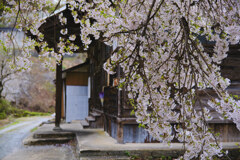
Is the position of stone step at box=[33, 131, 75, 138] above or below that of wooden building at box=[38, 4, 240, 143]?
below

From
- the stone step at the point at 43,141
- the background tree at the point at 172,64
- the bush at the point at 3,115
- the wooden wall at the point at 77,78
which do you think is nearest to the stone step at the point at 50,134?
the stone step at the point at 43,141

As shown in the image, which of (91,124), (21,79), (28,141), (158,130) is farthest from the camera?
(21,79)

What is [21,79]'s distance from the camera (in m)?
25.8

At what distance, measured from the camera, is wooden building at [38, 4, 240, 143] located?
23.7 ft

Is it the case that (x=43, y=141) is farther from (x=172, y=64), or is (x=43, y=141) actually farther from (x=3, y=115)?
(x=3, y=115)

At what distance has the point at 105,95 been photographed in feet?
30.8

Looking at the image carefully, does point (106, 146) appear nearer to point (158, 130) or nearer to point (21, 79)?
A: point (158, 130)

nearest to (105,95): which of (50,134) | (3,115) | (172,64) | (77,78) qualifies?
(50,134)

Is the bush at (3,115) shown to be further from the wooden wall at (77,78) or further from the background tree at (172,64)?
the background tree at (172,64)

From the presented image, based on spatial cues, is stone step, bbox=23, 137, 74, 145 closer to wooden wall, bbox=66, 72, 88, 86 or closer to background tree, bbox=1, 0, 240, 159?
wooden wall, bbox=66, 72, 88, 86

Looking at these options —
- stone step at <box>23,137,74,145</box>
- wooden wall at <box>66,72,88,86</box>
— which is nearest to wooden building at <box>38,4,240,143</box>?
wooden wall at <box>66,72,88,86</box>

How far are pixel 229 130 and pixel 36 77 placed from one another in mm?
25596

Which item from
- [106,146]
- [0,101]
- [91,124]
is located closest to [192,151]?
[106,146]

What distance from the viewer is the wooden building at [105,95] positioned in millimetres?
7234
